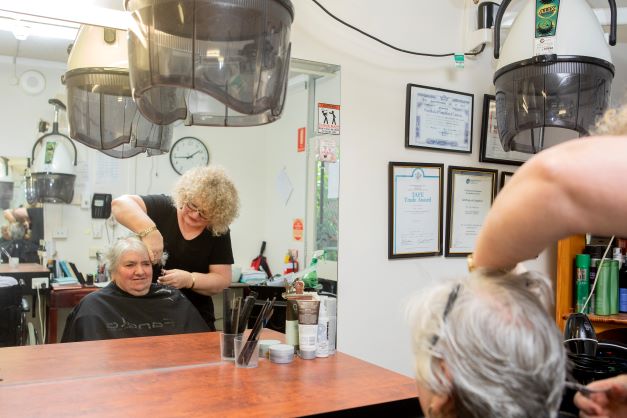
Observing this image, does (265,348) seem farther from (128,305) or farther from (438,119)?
(438,119)

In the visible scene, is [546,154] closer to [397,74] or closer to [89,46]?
[89,46]

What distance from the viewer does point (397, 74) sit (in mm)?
2559

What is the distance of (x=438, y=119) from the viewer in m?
2.67

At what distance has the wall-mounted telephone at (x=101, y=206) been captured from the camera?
1745mm

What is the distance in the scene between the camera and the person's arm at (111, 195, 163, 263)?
1.79 m

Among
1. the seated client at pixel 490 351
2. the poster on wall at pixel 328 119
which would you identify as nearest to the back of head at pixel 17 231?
the poster on wall at pixel 328 119

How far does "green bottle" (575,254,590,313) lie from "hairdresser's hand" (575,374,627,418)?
1960 mm

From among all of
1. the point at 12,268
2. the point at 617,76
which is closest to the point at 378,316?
the point at 12,268

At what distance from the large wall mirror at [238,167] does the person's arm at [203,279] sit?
0.22 feet

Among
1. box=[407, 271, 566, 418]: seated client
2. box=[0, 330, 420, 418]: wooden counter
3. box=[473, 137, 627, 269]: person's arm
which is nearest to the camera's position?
box=[473, 137, 627, 269]: person's arm

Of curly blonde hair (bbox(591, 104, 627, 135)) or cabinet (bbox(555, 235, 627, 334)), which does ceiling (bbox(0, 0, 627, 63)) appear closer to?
curly blonde hair (bbox(591, 104, 627, 135))

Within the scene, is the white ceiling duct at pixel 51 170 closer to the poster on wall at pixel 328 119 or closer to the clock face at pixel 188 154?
the clock face at pixel 188 154

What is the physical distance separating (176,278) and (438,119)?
146 cm

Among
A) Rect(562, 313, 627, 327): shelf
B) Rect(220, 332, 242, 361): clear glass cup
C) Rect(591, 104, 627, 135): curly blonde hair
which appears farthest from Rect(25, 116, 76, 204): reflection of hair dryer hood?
Rect(562, 313, 627, 327): shelf
